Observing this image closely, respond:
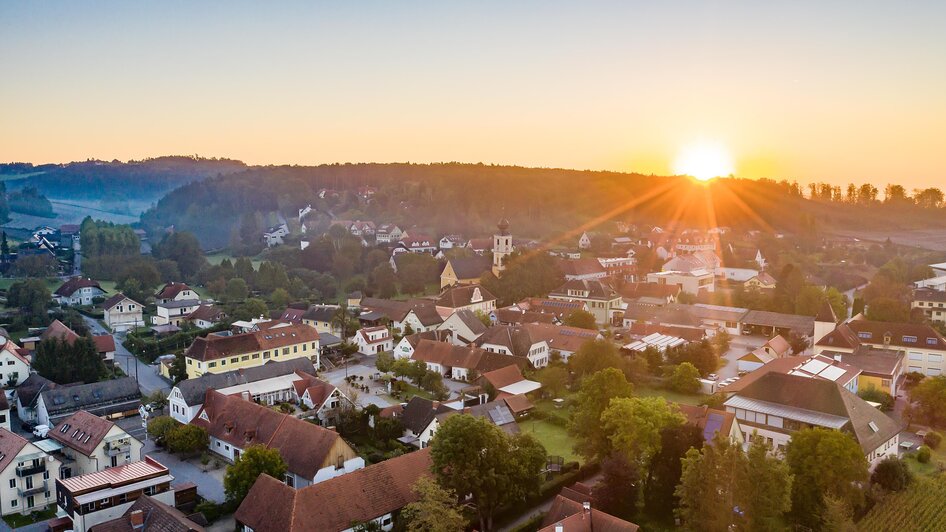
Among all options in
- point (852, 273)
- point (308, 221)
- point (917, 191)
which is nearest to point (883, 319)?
point (852, 273)

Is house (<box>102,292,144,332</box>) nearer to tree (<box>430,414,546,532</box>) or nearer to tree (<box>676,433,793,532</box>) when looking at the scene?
tree (<box>430,414,546,532</box>)

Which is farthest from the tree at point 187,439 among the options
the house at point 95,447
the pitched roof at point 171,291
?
the pitched roof at point 171,291

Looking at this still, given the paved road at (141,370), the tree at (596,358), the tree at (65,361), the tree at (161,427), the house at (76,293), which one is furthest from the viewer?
the house at (76,293)

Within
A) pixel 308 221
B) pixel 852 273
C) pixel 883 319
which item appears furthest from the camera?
pixel 308 221

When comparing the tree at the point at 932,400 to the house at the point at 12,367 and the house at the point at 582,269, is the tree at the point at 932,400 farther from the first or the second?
the house at the point at 12,367

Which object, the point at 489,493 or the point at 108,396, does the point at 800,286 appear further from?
the point at 108,396
